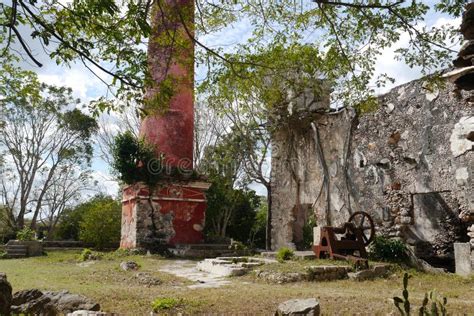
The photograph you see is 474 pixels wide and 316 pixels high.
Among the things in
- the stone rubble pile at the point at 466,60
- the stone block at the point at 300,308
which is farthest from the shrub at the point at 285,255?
the stone rubble pile at the point at 466,60

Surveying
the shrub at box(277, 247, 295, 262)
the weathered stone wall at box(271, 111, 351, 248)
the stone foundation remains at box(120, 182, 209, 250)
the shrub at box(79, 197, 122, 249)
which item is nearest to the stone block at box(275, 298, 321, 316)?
the shrub at box(277, 247, 295, 262)

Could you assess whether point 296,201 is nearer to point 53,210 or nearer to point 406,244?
point 406,244

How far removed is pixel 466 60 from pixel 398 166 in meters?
8.22

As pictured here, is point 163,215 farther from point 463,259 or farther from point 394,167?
point 463,259

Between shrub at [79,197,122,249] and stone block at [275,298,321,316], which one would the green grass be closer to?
stone block at [275,298,321,316]

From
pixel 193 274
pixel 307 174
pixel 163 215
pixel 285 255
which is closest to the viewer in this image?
pixel 193 274

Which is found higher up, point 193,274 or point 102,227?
point 102,227

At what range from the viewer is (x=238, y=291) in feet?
23.2

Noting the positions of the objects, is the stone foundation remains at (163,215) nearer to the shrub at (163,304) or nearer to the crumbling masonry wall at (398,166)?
the crumbling masonry wall at (398,166)

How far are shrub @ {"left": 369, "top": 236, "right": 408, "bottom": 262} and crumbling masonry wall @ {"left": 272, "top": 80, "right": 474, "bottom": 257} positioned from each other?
0.69 m

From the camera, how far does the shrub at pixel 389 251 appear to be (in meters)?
11.1

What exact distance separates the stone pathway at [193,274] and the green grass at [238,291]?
0.24m

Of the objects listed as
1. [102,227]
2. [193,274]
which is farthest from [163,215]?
[102,227]

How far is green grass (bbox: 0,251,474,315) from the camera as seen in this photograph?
18.6ft
